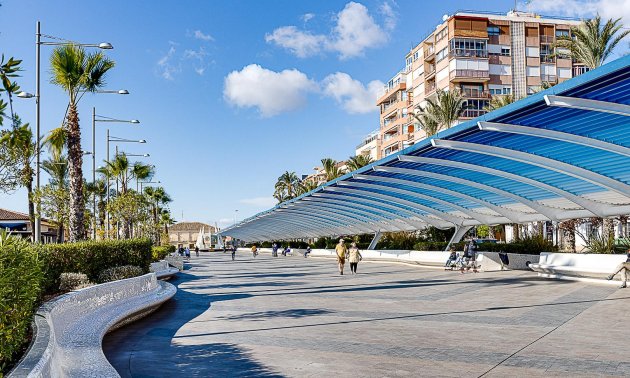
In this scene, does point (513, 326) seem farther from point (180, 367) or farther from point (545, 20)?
point (545, 20)

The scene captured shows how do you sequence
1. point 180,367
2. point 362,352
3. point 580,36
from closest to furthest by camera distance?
point 180,367
point 362,352
point 580,36

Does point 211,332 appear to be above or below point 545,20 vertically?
below

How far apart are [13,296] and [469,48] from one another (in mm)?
60893

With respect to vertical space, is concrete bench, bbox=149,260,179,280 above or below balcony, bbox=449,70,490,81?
below

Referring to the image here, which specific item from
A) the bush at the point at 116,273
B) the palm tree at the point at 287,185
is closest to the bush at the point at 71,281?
the bush at the point at 116,273

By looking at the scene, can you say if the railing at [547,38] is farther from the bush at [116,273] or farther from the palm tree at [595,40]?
the bush at [116,273]

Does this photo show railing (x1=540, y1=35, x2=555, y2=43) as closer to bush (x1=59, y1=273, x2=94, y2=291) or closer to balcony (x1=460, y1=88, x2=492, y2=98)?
balcony (x1=460, y1=88, x2=492, y2=98)

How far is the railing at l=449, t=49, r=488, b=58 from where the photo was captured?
6128 centimetres

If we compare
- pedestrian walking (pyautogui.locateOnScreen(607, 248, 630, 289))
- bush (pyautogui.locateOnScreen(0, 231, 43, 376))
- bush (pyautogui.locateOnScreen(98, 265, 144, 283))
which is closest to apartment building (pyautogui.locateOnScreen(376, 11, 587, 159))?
pedestrian walking (pyautogui.locateOnScreen(607, 248, 630, 289))

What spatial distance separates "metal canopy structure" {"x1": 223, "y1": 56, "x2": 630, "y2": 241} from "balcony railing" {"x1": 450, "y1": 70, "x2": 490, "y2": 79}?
959 inches

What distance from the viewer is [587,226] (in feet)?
182

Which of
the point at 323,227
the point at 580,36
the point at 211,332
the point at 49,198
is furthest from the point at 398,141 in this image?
the point at 211,332

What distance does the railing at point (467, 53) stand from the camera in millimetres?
61281

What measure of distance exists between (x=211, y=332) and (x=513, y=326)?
5.19 meters
